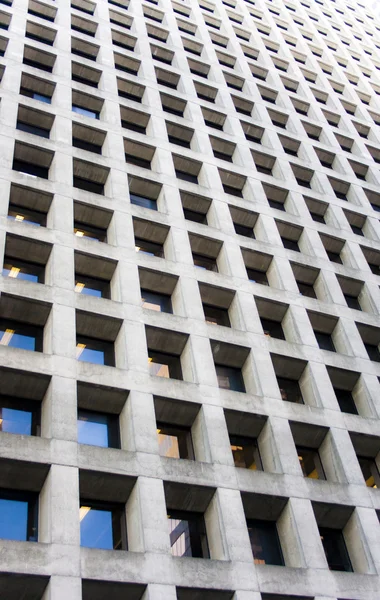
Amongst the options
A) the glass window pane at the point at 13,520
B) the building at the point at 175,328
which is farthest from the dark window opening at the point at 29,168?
the glass window pane at the point at 13,520

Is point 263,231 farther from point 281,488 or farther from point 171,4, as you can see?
point 171,4

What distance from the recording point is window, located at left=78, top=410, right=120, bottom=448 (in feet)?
72.8

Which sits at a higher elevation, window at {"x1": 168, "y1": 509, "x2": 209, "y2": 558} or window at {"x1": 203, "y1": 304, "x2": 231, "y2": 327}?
window at {"x1": 203, "y1": 304, "x2": 231, "y2": 327}

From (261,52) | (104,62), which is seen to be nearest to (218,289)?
(104,62)

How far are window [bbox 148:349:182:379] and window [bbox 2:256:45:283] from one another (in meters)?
5.22

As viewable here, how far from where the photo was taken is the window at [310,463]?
976 inches

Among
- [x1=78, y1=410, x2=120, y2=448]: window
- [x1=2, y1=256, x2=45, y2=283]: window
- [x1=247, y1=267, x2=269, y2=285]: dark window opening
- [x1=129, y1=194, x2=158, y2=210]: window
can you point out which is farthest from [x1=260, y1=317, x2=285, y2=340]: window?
[x1=2, y1=256, x2=45, y2=283]: window

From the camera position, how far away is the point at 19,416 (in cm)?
2191

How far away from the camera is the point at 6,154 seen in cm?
2884

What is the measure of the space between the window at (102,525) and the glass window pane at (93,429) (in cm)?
195

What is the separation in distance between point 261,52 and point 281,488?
3791 cm

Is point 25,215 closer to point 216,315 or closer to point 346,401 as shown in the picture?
point 216,315

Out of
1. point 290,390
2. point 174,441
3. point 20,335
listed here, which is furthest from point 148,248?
point 174,441

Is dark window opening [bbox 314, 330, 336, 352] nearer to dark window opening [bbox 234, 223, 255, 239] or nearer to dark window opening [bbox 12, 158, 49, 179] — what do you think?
dark window opening [bbox 234, 223, 255, 239]
